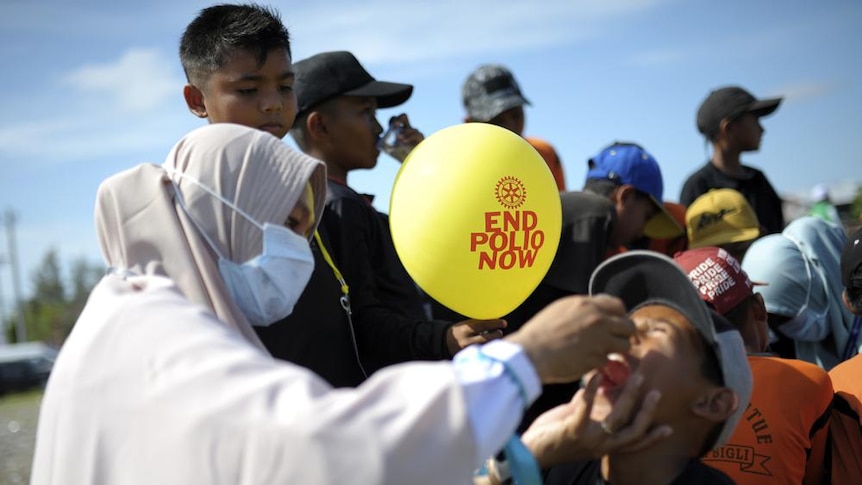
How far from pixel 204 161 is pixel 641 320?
118cm

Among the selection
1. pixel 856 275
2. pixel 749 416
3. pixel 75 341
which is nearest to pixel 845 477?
pixel 749 416

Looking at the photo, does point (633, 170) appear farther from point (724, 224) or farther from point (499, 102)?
point (499, 102)

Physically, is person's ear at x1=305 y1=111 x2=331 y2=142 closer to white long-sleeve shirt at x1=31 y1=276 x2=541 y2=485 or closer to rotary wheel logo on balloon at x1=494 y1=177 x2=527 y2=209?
rotary wheel logo on balloon at x1=494 y1=177 x2=527 y2=209

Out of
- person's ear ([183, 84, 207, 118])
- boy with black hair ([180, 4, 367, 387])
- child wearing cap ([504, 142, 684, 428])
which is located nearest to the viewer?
boy with black hair ([180, 4, 367, 387])

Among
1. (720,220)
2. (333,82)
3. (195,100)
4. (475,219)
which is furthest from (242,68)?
(720,220)

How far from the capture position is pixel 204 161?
197cm

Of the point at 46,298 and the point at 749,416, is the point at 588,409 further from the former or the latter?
the point at 46,298

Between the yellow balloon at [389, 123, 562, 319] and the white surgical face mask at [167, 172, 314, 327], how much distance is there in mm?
754

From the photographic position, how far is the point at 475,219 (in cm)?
274

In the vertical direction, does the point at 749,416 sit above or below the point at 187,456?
below

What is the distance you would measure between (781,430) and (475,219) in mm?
1243

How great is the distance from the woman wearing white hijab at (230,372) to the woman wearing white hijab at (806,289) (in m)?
2.84

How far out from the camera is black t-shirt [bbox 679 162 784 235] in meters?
5.90

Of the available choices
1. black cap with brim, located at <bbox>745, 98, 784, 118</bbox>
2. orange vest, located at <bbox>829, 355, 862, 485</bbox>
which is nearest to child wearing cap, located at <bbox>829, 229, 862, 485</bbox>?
orange vest, located at <bbox>829, 355, 862, 485</bbox>
